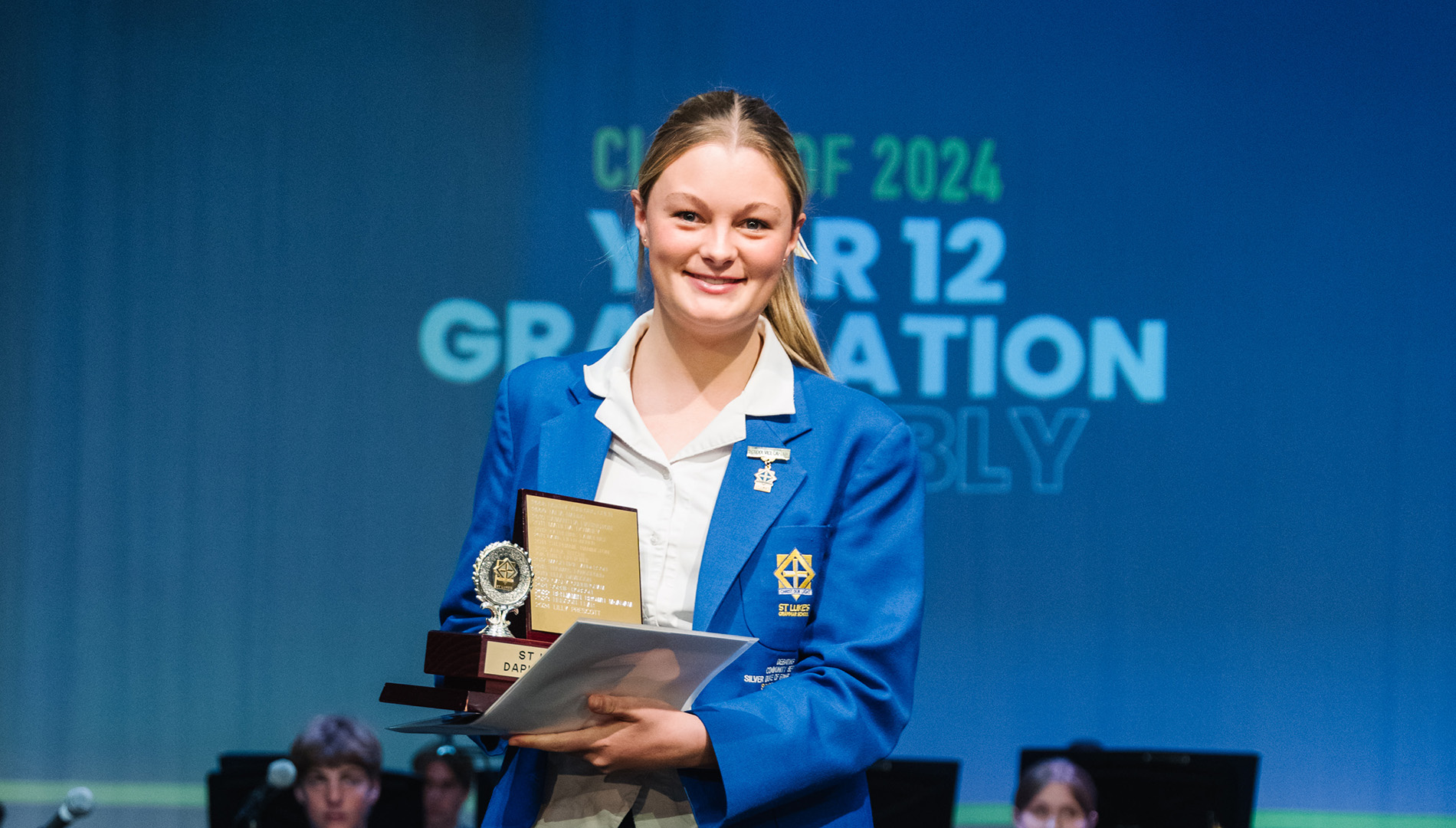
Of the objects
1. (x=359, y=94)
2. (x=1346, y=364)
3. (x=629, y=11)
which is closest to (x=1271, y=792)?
(x=1346, y=364)

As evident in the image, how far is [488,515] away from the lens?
4.91 ft

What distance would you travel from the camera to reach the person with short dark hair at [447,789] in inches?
179

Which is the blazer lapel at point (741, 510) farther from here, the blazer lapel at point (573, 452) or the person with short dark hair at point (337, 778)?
the person with short dark hair at point (337, 778)

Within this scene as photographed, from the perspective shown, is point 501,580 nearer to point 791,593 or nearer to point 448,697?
point 448,697

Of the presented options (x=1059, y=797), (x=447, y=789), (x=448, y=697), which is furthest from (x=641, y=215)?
(x=447, y=789)

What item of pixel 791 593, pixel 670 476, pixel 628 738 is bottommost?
pixel 628 738

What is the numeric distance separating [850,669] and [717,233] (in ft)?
1.52

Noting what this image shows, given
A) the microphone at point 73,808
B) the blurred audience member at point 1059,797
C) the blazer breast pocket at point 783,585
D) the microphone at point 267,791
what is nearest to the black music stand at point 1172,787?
the blurred audience member at point 1059,797

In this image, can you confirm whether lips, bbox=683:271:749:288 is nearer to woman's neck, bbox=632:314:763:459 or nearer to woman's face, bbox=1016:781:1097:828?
woman's neck, bbox=632:314:763:459

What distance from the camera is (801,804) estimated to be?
4.65 ft

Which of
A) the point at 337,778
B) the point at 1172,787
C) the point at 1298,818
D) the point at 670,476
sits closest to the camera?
the point at 670,476

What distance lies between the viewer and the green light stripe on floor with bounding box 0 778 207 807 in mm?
5844

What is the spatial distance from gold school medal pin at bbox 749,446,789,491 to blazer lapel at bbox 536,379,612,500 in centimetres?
16

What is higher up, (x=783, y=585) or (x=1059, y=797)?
(x=783, y=585)
